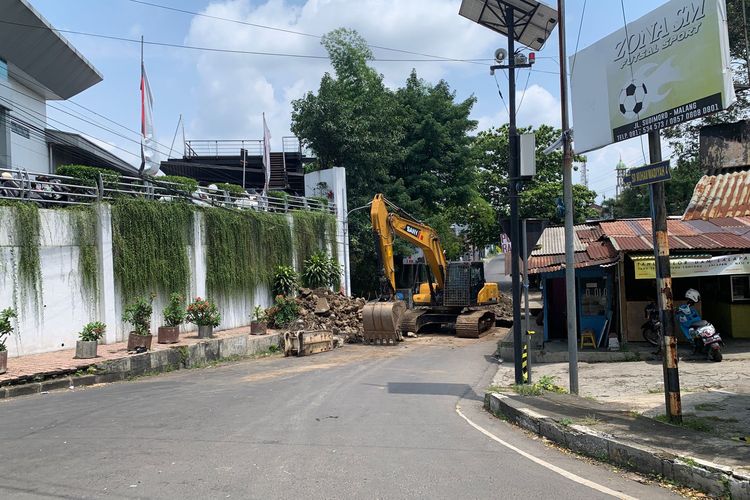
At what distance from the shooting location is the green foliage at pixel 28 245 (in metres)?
15.0

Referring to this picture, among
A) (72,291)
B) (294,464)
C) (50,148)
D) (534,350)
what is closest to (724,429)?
(294,464)

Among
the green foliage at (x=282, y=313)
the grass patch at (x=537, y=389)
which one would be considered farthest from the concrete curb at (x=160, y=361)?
the grass patch at (x=537, y=389)

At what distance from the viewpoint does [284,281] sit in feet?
84.6

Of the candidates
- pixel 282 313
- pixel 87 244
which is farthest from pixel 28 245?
pixel 282 313

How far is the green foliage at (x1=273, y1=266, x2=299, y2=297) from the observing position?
84.5ft

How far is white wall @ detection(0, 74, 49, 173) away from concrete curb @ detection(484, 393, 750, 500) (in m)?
22.4

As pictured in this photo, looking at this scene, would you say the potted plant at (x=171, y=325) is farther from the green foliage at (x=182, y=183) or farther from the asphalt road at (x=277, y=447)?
the green foliage at (x=182, y=183)

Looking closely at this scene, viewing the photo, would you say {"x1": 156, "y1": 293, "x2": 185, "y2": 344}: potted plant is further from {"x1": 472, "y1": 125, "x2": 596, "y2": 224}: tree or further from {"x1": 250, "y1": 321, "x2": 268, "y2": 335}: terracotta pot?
{"x1": 472, "y1": 125, "x2": 596, "y2": 224}: tree

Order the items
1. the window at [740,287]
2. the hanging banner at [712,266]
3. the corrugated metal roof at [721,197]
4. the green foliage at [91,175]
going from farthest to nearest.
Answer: the green foliage at [91,175]
the window at [740,287]
the hanging banner at [712,266]
the corrugated metal roof at [721,197]

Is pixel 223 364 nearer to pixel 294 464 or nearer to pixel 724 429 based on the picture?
pixel 294 464

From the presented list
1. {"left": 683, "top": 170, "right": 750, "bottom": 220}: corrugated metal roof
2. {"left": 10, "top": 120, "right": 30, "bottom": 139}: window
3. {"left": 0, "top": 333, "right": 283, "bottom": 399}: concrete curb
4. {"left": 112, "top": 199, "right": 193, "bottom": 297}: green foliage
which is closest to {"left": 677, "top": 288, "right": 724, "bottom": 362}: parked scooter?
{"left": 683, "top": 170, "right": 750, "bottom": 220}: corrugated metal roof

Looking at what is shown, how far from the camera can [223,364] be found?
17.3 meters

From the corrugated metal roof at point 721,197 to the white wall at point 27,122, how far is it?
2331cm

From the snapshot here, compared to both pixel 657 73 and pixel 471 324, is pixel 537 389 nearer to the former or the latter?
pixel 657 73
